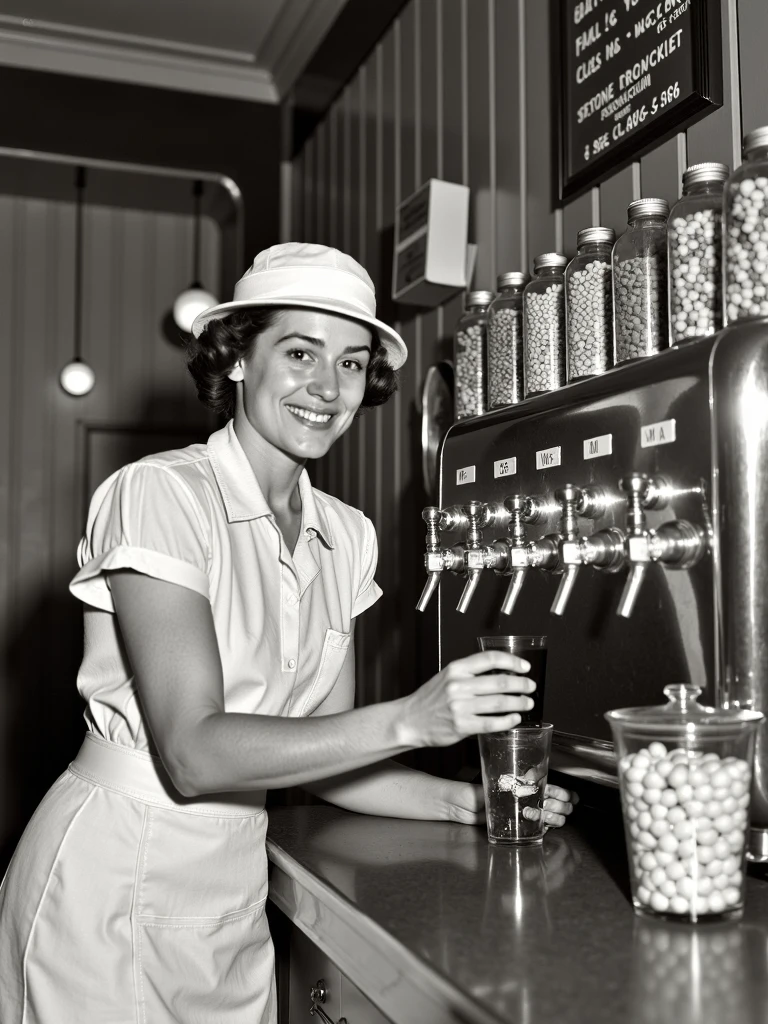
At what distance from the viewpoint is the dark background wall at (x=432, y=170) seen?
1602 mm

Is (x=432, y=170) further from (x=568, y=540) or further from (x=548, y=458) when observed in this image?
(x=568, y=540)

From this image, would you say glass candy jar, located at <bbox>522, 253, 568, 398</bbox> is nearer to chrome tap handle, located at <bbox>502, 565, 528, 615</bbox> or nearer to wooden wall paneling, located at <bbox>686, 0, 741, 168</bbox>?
wooden wall paneling, located at <bbox>686, 0, 741, 168</bbox>

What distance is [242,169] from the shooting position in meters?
3.69

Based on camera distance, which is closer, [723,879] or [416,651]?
[723,879]

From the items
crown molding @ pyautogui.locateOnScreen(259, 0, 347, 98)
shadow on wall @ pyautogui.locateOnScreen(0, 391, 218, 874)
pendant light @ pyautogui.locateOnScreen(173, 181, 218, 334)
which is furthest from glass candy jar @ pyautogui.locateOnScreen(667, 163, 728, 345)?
shadow on wall @ pyautogui.locateOnScreen(0, 391, 218, 874)

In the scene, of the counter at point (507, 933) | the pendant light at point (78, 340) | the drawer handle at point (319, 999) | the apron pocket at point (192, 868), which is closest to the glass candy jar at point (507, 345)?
the counter at point (507, 933)

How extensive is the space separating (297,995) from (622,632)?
65 cm

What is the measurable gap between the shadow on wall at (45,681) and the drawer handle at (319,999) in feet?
9.68

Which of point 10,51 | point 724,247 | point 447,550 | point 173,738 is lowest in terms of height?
point 173,738

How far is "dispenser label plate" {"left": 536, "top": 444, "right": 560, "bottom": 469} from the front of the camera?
1391 millimetres

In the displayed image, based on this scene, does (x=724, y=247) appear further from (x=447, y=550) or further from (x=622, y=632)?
(x=447, y=550)

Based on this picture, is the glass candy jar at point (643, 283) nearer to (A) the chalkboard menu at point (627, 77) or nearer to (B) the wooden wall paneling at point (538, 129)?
(A) the chalkboard menu at point (627, 77)

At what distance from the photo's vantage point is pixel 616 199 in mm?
1738

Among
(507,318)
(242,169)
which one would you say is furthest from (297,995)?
(242,169)
